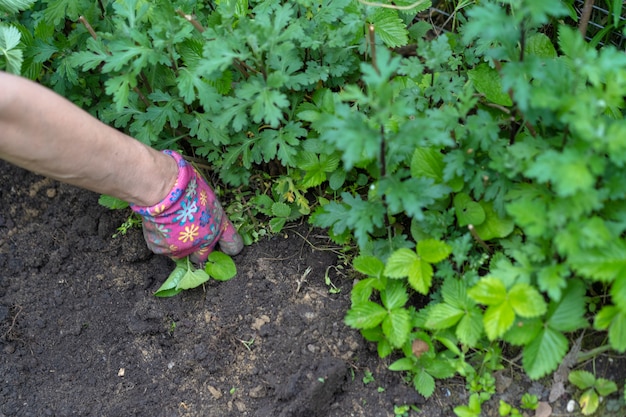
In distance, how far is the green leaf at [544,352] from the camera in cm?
191

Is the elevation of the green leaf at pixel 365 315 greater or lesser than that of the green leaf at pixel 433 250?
lesser

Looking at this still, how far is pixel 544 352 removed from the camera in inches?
75.7

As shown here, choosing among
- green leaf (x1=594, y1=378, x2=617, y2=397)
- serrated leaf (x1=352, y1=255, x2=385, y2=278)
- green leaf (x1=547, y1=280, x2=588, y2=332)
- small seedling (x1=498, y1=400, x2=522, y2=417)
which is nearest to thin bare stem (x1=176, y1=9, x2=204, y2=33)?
serrated leaf (x1=352, y1=255, x2=385, y2=278)

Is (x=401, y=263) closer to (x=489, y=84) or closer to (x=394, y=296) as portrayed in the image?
(x=394, y=296)

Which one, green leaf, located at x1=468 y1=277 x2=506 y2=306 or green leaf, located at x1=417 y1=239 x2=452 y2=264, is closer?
green leaf, located at x1=468 y1=277 x2=506 y2=306

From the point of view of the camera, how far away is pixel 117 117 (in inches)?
97.8

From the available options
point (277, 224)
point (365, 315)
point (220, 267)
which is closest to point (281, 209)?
point (277, 224)

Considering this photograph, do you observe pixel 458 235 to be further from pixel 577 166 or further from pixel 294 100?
pixel 294 100

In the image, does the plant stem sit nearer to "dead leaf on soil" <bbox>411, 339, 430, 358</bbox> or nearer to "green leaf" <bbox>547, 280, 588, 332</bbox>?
"green leaf" <bbox>547, 280, 588, 332</bbox>

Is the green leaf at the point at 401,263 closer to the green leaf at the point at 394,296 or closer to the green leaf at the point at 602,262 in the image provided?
the green leaf at the point at 394,296

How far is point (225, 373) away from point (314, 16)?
138cm

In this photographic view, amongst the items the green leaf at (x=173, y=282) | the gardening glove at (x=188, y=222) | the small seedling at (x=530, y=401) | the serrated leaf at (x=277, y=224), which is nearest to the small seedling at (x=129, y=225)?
the gardening glove at (x=188, y=222)

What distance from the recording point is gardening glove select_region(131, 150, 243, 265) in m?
2.29

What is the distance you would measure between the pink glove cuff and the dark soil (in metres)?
0.16
